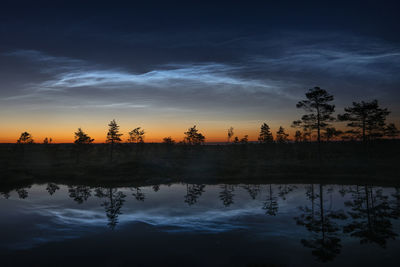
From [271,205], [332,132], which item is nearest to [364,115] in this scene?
[332,132]

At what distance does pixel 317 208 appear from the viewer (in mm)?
19234

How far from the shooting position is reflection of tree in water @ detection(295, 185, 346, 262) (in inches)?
431

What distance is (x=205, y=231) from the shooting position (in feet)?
46.7

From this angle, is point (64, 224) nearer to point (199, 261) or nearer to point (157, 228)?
point (157, 228)

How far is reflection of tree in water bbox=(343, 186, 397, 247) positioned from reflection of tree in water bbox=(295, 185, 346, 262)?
940mm


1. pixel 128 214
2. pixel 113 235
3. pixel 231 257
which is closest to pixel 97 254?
pixel 113 235

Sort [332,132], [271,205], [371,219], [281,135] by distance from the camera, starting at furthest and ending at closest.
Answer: [281,135]
[332,132]
[271,205]
[371,219]

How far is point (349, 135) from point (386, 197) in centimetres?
3571

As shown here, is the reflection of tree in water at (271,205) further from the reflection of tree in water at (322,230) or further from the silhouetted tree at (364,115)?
the silhouetted tree at (364,115)

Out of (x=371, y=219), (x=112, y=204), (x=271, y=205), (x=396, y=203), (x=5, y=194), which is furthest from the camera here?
(x=5, y=194)

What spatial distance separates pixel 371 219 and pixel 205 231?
424 inches

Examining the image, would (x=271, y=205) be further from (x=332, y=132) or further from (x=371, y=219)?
(x=332, y=132)

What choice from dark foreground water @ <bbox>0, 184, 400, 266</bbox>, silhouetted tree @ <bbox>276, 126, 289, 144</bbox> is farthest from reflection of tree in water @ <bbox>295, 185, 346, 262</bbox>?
silhouetted tree @ <bbox>276, 126, 289, 144</bbox>

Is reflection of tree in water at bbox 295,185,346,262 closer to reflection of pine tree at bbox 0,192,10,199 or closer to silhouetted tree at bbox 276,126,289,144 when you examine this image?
reflection of pine tree at bbox 0,192,10,199
